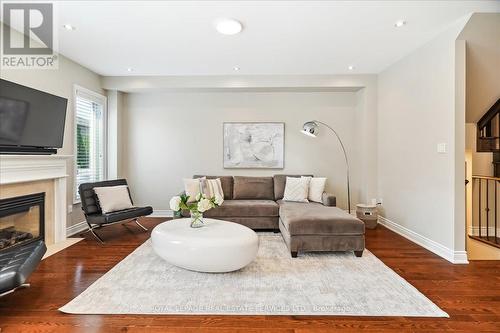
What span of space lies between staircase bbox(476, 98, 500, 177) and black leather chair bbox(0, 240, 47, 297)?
5.44m

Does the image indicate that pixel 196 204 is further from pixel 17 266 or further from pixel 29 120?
pixel 29 120

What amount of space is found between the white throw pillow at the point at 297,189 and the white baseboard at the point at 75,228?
338 cm

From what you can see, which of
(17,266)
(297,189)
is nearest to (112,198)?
(17,266)

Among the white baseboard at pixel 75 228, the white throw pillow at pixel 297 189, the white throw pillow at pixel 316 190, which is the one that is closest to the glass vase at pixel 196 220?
the white throw pillow at pixel 297 189

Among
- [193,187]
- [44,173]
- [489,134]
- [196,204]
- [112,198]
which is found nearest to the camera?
[196,204]

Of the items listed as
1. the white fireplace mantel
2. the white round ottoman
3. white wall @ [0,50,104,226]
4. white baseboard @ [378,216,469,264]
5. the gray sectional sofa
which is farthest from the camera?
white wall @ [0,50,104,226]

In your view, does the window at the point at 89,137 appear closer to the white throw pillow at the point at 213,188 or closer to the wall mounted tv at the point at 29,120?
the wall mounted tv at the point at 29,120

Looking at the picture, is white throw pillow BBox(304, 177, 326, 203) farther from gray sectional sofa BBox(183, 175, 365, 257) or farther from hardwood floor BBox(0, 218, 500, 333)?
hardwood floor BBox(0, 218, 500, 333)

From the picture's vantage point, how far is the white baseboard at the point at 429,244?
2.96m

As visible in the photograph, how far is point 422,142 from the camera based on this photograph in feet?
11.6

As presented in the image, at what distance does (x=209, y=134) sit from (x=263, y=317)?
3.78 m

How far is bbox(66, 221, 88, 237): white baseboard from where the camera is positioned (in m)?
3.98

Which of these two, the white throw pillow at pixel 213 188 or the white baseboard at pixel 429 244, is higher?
the white throw pillow at pixel 213 188

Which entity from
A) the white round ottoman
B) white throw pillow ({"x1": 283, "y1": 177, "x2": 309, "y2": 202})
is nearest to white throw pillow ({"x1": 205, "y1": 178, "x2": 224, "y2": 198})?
white throw pillow ({"x1": 283, "y1": 177, "x2": 309, "y2": 202})
